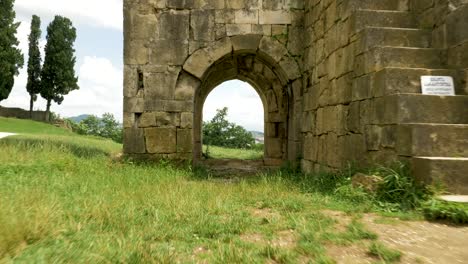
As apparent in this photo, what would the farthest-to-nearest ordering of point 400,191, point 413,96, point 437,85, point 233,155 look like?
point 233,155 → point 437,85 → point 413,96 → point 400,191

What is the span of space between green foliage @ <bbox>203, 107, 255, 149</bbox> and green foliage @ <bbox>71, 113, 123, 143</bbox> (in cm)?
1462

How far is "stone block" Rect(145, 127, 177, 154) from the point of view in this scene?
23.5 ft

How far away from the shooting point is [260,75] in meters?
9.26

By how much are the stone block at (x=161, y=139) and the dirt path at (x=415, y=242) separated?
4566 millimetres

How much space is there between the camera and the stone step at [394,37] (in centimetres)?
467

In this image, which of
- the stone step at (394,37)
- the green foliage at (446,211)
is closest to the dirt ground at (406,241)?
the green foliage at (446,211)

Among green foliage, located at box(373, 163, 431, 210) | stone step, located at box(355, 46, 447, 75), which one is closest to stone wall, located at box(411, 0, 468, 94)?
stone step, located at box(355, 46, 447, 75)

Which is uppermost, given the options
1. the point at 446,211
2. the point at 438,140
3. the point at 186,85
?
Answer: the point at 186,85

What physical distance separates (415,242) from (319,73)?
171 inches

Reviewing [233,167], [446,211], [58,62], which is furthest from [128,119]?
[58,62]

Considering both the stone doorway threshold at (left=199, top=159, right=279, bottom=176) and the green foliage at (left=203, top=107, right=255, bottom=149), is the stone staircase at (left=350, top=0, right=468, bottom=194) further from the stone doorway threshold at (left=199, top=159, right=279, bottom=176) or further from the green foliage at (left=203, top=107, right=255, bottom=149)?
the green foliage at (left=203, top=107, right=255, bottom=149)

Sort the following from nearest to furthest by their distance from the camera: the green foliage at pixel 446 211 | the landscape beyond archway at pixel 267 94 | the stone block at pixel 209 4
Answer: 1. the green foliage at pixel 446 211
2. the stone block at pixel 209 4
3. the landscape beyond archway at pixel 267 94

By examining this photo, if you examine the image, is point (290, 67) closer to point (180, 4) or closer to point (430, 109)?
point (180, 4)

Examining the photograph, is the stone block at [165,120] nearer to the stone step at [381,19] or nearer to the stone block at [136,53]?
the stone block at [136,53]
